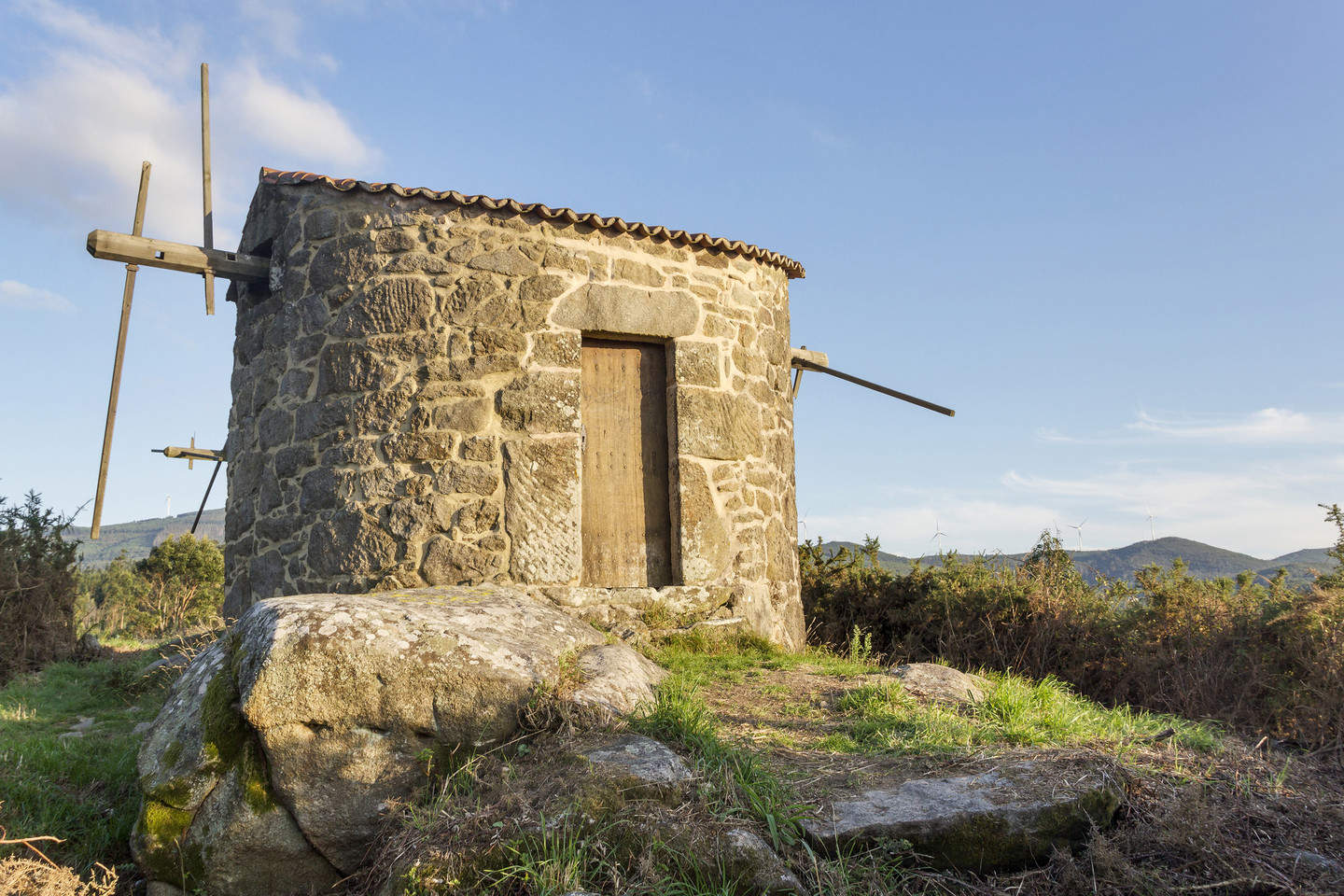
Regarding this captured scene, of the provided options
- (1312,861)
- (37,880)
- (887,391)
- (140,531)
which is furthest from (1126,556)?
(140,531)

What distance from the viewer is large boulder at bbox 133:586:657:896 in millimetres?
3486

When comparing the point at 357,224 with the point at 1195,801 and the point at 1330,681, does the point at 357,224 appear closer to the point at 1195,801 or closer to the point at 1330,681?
the point at 1195,801

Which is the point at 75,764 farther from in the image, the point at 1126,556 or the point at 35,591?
the point at 1126,556

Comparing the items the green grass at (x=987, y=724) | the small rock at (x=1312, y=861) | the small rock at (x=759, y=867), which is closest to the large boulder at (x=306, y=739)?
the small rock at (x=759, y=867)

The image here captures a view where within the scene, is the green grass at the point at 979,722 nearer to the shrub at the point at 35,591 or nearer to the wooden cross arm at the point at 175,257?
the wooden cross arm at the point at 175,257

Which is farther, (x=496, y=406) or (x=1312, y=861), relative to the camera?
(x=496, y=406)

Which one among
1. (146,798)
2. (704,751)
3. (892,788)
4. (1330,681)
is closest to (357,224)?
(146,798)

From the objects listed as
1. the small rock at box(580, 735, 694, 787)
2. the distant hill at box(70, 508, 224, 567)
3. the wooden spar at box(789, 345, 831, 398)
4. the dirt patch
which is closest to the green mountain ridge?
the distant hill at box(70, 508, 224, 567)

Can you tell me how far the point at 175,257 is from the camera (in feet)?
23.5

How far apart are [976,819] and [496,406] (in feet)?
13.9

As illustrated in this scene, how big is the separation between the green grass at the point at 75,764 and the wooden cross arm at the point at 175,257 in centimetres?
331

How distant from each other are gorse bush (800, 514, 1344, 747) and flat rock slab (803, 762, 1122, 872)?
2697mm

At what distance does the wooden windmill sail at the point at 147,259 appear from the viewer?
7012 mm

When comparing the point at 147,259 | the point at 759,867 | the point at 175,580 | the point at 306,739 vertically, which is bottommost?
the point at 759,867
